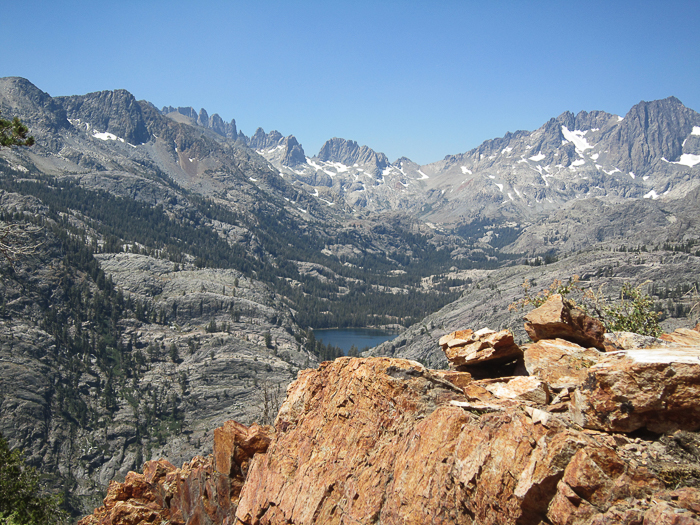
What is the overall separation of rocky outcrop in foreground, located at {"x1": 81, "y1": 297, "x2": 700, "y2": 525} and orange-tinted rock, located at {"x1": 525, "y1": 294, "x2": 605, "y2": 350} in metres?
0.12

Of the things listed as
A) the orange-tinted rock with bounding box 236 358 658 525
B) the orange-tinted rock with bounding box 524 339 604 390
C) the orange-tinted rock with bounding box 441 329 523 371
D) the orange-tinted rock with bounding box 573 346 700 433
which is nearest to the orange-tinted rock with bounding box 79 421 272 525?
the orange-tinted rock with bounding box 236 358 658 525

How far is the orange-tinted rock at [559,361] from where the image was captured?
1816 centimetres

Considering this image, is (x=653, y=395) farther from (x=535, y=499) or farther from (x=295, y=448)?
(x=295, y=448)

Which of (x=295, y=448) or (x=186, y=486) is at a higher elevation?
(x=295, y=448)

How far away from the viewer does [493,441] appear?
13.4 m

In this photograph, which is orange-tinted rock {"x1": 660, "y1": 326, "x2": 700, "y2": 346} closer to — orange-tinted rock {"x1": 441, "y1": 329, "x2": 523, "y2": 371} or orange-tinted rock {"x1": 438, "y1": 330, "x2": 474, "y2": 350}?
orange-tinted rock {"x1": 441, "y1": 329, "x2": 523, "y2": 371}

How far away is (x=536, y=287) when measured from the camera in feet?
585

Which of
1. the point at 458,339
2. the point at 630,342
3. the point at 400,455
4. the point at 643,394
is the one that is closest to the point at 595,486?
Result: the point at 643,394

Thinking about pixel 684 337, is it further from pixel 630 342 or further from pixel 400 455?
pixel 400 455

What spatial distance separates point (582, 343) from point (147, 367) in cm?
19501

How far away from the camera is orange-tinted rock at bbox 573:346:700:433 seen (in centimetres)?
1241

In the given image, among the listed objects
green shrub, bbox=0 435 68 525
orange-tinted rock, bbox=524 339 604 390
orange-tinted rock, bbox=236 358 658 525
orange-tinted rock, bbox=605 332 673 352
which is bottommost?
green shrub, bbox=0 435 68 525

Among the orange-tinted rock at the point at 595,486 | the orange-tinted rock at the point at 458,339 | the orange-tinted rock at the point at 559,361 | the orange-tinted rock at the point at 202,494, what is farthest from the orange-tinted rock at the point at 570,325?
the orange-tinted rock at the point at 202,494

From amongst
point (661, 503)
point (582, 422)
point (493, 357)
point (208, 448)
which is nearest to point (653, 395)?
point (582, 422)
